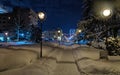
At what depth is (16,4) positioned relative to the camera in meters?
143

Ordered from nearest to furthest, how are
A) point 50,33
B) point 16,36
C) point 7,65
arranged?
point 7,65
point 16,36
point 50,33

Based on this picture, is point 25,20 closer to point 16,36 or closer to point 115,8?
point 16,36

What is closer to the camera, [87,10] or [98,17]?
[98,17]

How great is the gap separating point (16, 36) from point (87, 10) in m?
73.1

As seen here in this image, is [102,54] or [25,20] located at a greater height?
[25,20]

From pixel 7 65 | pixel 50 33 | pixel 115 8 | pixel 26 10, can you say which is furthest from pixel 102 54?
pixel 50 33

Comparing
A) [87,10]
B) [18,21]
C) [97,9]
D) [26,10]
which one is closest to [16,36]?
[18,21]

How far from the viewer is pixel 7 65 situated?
18875 millimetres

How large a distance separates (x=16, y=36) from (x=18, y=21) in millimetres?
6497

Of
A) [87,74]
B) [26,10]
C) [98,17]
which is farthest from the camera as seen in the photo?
[26,10]

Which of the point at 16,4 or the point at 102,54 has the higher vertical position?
the point at 16,4

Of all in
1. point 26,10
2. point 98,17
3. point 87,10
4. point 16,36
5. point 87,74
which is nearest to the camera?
point 87,74

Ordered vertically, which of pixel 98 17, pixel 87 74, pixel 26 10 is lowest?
pixel 87 74

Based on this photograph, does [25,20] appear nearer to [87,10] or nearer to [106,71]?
[87,10]
